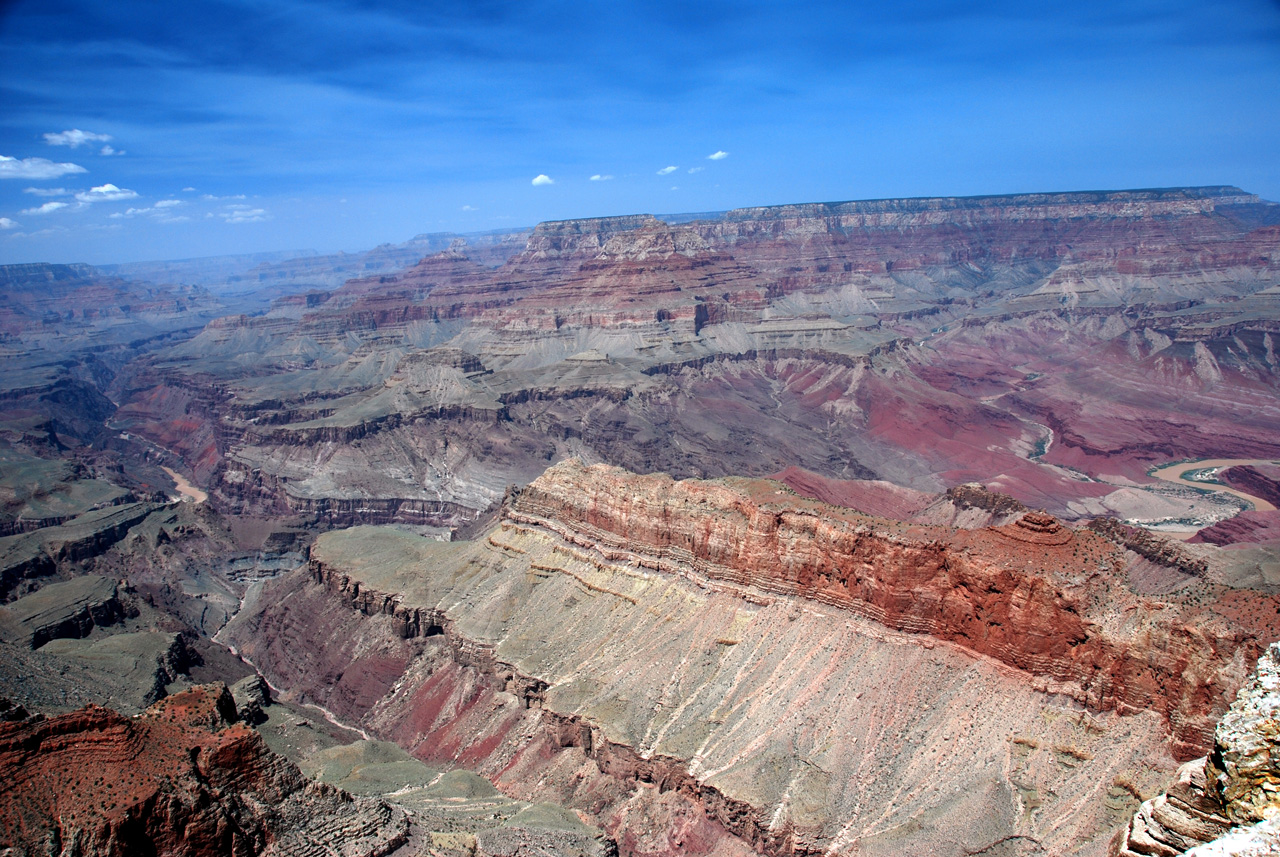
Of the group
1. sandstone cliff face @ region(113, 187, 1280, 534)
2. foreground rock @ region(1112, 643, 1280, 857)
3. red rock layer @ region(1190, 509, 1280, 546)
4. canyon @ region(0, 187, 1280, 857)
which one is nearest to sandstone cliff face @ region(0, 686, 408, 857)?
canyon @ region(0, 187, 1280, 857)

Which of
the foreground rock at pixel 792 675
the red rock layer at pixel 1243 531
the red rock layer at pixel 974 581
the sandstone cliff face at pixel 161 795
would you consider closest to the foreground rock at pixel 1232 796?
the foreground rock at pixel 792 675

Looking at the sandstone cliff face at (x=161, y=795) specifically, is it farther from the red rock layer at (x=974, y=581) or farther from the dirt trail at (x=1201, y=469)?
the dirt trail at (x=1201, y=469)

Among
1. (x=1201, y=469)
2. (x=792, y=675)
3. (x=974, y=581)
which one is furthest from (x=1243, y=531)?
(x=792, y=675)

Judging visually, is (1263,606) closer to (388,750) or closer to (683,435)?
(388,750)

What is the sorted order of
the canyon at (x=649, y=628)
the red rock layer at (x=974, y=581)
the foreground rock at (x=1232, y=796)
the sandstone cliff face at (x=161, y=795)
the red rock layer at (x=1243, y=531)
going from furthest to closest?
the red rock layer at (x=1243, y=531), the red rock layer at (x=974, y=581), the canyon at (x=649, y=628), the sandstone cliff face at (x=161, y=795), the foreground rock at (x=1232, y=796)

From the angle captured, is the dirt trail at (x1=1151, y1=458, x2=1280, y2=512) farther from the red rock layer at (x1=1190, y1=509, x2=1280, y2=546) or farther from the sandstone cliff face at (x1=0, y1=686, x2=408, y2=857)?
the sandstone cliff face at (x1=0, y1=686, x2=408, y2=857)

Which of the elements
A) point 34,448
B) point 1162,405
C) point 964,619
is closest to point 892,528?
point 964,619

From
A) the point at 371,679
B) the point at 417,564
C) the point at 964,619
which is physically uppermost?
the point at 964,619
